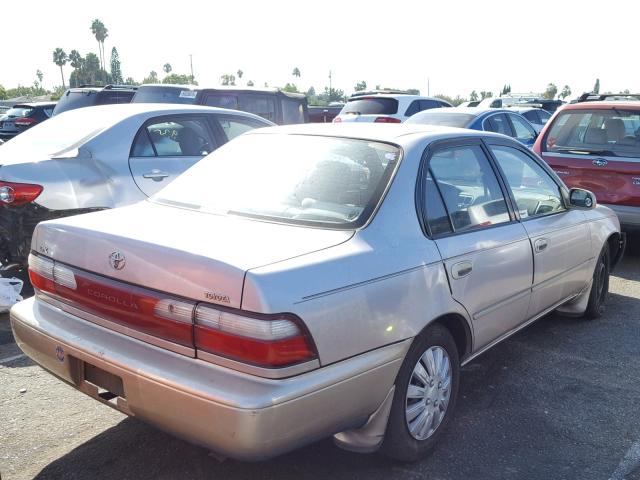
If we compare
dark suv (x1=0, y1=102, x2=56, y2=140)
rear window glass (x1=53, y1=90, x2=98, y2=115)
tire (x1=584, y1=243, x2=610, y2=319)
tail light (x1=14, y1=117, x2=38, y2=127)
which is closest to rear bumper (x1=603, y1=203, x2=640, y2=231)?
tire (x1=584, y1=243, x2=610, y2=319)

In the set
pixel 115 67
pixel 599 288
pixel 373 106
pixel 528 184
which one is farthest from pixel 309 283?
pixel 115 67

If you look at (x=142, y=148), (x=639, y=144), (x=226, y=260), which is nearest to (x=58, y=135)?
(x=142, y=148)

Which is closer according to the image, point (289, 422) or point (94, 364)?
point (289, 422)

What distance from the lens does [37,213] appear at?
550 centimetres

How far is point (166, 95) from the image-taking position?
1137 centimetres

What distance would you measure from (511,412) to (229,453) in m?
1.96

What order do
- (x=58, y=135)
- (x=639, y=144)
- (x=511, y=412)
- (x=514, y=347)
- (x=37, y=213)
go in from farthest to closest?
(x=639, y=144), (x=58, y=135), (x=37, y=213), (x=514, y=347), (x=511, y=412)

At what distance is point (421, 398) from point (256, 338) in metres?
1.11

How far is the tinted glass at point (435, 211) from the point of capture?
11.1 feet

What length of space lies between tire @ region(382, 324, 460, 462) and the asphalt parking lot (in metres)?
0.12

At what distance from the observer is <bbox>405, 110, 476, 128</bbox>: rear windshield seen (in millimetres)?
10211

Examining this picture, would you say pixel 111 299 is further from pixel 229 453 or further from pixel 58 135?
pixel 58 135

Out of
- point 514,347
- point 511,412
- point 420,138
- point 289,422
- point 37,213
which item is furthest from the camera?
point 37,213

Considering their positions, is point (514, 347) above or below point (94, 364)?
below
